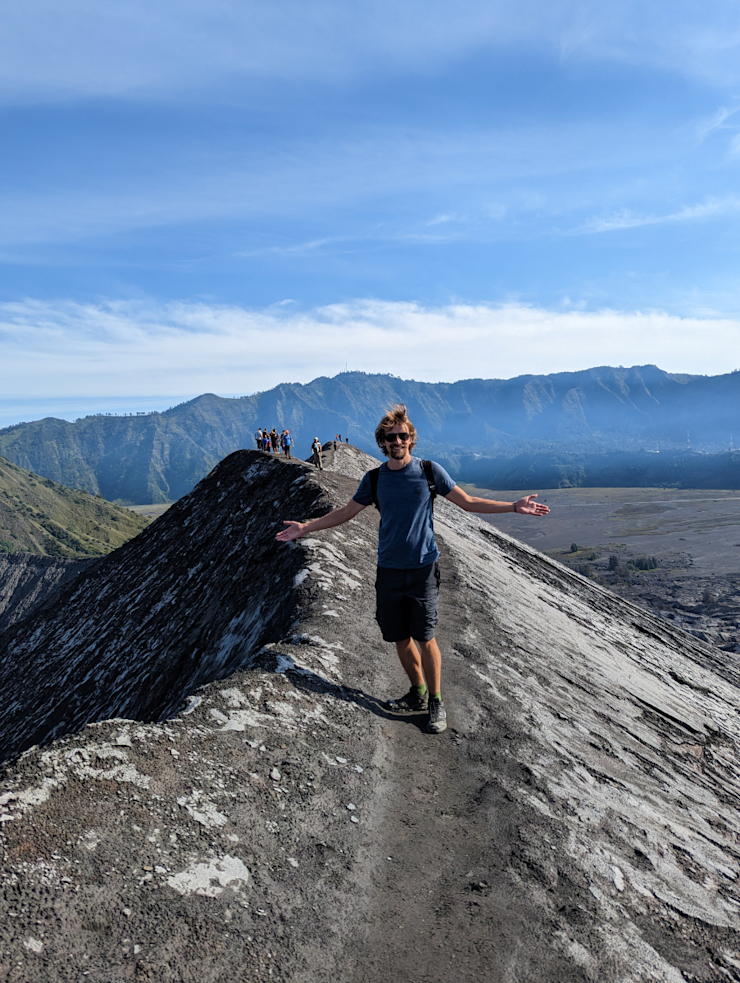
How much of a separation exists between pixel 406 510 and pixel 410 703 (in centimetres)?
254

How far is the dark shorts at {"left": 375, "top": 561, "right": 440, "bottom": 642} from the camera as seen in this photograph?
714 centimetres

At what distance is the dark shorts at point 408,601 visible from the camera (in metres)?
7.14

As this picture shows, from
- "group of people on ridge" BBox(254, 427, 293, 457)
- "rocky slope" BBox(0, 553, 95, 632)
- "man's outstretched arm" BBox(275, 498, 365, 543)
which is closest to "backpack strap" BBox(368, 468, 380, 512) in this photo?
"man's outstretched arm" BBox(275, 498, 365, 543)

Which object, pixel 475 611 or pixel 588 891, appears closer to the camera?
pixel 588 891

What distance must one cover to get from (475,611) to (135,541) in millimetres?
19646

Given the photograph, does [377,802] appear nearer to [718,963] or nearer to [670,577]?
[718,963]

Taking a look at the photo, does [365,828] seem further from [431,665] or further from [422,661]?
[422,661]

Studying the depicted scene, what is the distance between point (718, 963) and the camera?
4621 mm

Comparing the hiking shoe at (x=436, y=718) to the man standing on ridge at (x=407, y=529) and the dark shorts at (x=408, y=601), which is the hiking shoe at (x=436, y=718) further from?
the dark shorts at (x=408, y=601)

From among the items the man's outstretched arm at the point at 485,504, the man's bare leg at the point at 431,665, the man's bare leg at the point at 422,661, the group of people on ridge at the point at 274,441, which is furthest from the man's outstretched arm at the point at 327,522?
A: the group of people on ridge at the point at 274,441

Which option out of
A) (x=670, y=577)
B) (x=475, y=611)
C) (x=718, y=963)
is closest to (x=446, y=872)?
(x=718, y=963)

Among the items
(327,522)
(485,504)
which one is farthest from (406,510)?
(327,522)

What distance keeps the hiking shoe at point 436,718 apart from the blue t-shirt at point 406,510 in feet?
5.56

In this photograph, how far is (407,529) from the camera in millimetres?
6996
